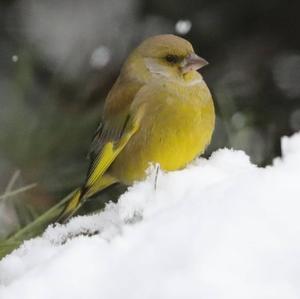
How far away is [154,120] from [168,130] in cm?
2

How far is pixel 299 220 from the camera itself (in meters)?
0.60

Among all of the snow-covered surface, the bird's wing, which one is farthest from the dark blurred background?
the snow-covered surface

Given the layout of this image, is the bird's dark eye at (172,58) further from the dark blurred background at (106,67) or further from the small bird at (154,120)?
the dark blurred background at (106,67)

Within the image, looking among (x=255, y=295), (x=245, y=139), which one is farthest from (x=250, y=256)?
(x=245, y=139)

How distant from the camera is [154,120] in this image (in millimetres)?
1329

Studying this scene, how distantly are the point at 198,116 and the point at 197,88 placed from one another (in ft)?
0.18

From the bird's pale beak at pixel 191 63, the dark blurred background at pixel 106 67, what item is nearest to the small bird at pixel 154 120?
the bird's pale beak at pixel 191 63

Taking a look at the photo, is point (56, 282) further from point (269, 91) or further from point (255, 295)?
point (269, 91)

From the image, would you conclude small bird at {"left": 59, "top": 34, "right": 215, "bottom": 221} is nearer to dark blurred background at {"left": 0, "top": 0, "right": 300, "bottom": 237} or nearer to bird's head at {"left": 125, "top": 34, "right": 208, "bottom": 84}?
bird's head at {"left": 125, "top": 34, "right": 208, "bottom": 84}

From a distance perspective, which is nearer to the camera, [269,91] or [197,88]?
[197,88]

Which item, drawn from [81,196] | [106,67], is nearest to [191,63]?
[81,196]

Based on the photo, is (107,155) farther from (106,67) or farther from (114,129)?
(106,67)

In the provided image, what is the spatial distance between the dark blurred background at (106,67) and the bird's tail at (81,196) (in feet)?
0.50

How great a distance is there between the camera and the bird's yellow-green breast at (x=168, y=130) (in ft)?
4.30
